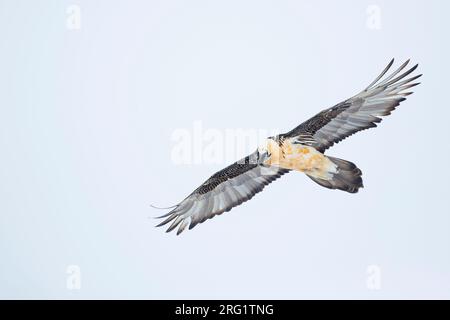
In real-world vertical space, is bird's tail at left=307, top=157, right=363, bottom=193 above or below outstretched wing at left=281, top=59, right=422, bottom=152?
below

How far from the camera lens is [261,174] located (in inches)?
619

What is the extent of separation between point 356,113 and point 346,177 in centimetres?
143

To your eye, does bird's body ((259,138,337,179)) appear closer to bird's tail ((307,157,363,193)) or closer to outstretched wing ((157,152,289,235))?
bird's tail ((307,157,363,193))

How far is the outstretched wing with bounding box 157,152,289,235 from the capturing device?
1570 centimetres

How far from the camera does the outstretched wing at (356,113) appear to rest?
14156 millimetres

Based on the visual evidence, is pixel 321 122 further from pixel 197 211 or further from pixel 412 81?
pixel 197 211

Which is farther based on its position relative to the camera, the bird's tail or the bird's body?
the bird's body

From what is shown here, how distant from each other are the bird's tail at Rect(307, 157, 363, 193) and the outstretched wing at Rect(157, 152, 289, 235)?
2043mm

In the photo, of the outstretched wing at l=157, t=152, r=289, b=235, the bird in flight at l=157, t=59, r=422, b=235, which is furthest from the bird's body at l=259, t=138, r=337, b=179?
the outstretched wing at l=157, t=152, r=289, b=235

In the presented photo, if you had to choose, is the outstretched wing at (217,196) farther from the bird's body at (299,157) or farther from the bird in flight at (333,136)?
the bird's body at (299,157)

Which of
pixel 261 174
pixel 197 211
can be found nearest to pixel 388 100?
pixel 261 174

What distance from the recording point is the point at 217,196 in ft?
52.1

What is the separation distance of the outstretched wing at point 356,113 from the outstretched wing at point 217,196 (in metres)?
1.60

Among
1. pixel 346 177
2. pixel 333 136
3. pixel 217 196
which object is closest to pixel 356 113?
pixel 333 136
